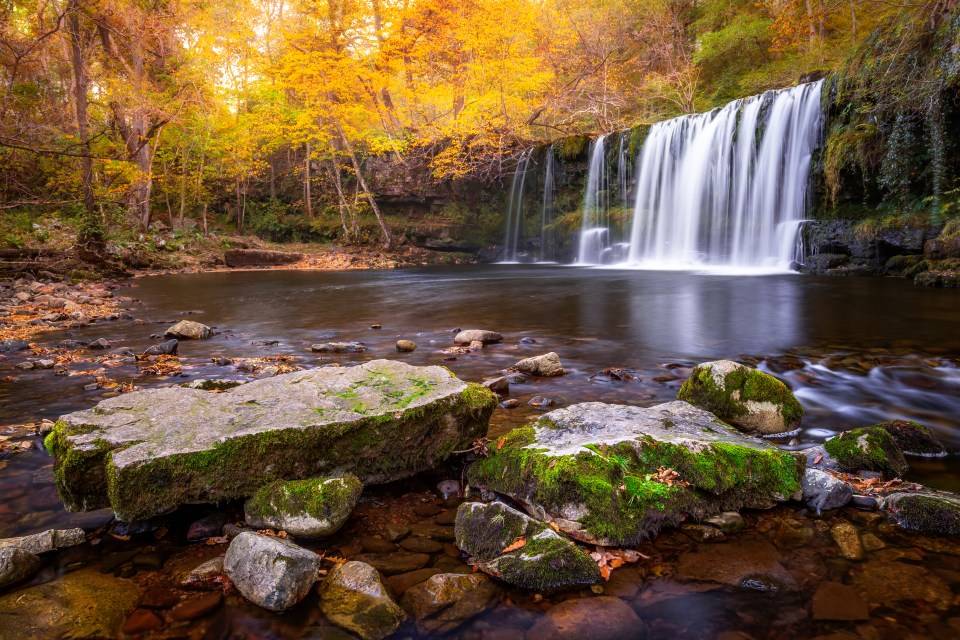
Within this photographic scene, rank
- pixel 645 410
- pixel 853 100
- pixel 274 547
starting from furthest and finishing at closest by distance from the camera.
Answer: pixel 853 100 → pixel 645 410 → pixel 274 547

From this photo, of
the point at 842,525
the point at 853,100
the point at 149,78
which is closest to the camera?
the point at 842,525

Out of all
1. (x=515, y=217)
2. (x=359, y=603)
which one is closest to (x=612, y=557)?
(x=359, y=603)

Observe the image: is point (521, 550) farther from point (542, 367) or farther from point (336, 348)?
point (336, 348)

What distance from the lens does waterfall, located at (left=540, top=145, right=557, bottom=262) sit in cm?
2430

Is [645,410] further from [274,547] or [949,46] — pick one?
[949,46]

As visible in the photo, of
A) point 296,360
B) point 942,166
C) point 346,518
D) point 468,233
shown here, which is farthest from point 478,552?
point 468,233

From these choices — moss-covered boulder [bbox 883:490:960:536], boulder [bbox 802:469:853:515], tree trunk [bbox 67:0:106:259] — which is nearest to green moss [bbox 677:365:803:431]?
boulder [bbox 802:469:853:515]

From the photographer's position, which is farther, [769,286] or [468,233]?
[468,233]

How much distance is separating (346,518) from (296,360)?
12.3 feet

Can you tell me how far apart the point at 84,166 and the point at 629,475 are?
664 inches

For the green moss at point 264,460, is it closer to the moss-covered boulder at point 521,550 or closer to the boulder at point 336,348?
the moss-covered boulder at point 521,550

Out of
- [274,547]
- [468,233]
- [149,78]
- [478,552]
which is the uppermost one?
[149,78]

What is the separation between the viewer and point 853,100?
13.2 m

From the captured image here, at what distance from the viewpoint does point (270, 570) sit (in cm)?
195
